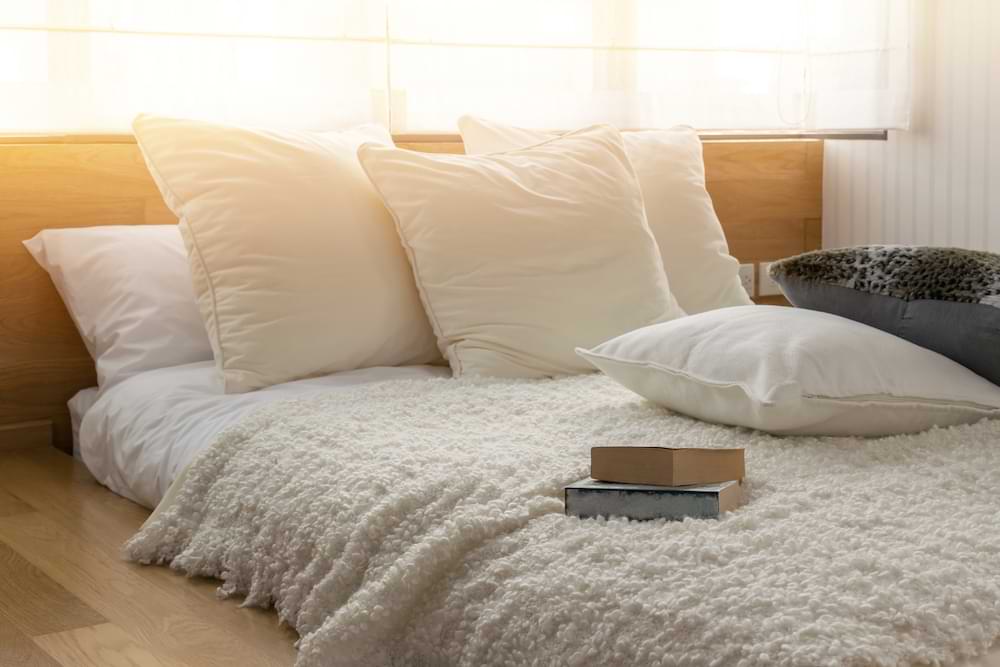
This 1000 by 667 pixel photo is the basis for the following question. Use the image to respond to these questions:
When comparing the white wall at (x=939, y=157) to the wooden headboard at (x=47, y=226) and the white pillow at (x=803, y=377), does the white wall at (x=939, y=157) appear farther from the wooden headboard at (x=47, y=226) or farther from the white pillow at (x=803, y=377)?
the wooden headboard at (x=47, y=226)

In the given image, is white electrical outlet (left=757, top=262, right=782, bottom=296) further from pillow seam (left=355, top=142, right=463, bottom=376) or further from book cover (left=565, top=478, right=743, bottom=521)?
book cover (left=565, top=478, right=743, bottom=521)

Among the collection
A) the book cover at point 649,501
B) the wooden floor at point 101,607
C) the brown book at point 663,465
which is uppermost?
the brown book at point 663,465

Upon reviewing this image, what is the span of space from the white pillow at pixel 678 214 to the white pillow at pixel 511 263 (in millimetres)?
238

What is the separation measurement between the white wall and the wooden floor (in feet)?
6.59

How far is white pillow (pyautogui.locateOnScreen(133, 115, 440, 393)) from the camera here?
193 centimetres

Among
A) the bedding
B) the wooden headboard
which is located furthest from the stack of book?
the wooden headboard

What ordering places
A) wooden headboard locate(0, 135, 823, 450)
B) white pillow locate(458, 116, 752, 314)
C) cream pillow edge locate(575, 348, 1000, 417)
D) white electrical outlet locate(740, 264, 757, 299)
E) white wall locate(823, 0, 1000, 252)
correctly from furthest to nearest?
white electrical outlet locate(740, 264, 757, 299) < white wall locate(823, 0, 1000, 252) < white pillow locate(458, 116, 752, 314) < wooden headboard locate(0, 135, 823, 450) < cream pillow edge locate(575, 348, 1000, 417)

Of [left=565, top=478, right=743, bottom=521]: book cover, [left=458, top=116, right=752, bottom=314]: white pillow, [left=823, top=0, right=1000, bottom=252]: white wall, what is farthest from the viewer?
[left=823, top=0, right=1000, bottom=252]: white wall

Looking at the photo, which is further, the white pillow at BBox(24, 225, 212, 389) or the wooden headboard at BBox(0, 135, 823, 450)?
the wooden headboard at BBox(0, 135, 823, 450)

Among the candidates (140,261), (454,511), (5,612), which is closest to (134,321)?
(140,261)

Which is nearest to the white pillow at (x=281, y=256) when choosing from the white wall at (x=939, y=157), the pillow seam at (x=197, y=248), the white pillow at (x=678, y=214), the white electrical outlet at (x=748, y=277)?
the pillow seam at (x=197, y=248)

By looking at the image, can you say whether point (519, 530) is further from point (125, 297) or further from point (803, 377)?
point (125, 297)

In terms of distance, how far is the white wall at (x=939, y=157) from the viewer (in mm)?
2789

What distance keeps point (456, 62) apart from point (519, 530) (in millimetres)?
1612
